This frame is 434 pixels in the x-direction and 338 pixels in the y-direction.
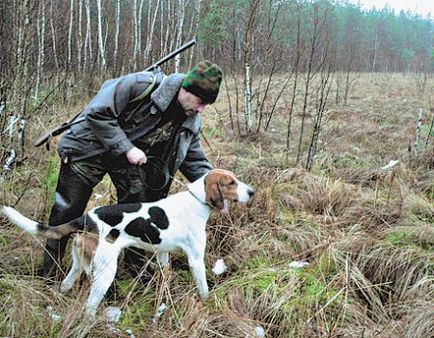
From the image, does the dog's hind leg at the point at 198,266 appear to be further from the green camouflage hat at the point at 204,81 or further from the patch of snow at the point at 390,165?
the patch of snow at the point at 390,165

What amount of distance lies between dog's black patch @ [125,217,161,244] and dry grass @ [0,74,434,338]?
303mm

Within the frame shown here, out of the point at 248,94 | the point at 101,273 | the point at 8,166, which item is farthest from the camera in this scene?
the point at 248,94

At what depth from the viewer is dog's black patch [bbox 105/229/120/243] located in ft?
10.1

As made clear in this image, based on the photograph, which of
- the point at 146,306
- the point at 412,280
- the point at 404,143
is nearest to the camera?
the point at 146,306

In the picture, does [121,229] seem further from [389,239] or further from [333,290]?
[389,239]

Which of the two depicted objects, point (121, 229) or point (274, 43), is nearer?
point (121, 229)

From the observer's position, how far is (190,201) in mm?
3295

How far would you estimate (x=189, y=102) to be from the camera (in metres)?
3.00

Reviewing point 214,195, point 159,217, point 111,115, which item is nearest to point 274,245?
point 214,195

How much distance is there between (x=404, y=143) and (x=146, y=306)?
6.02 meters

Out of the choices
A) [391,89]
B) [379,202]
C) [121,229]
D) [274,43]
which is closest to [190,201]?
[121,229]

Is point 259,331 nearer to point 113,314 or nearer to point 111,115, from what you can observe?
point 113,314

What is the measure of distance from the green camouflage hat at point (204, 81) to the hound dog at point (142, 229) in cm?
61

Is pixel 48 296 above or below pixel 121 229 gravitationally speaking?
below
